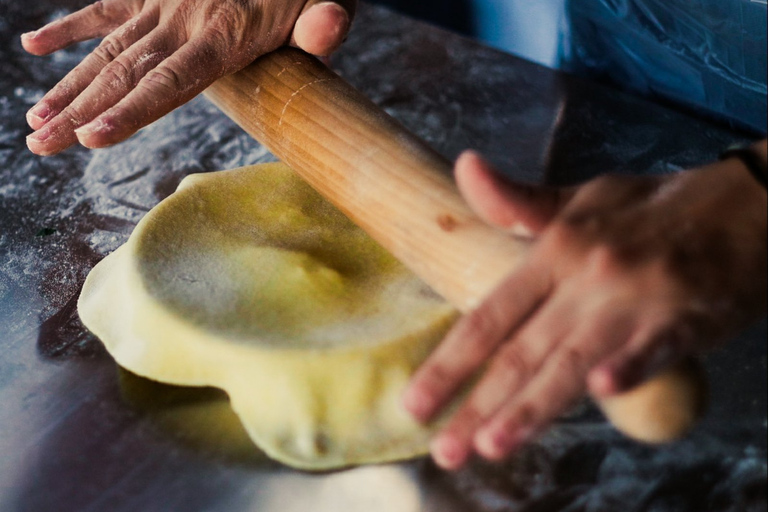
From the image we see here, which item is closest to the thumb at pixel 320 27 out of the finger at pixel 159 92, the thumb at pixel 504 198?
the finger at pixel 159 92

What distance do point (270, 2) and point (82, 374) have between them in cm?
78

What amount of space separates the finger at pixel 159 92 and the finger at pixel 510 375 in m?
0.75

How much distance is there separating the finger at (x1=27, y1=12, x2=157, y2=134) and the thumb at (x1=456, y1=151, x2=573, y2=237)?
0.77m

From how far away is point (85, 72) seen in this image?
136cm

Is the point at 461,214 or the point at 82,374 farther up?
the point at 461,214

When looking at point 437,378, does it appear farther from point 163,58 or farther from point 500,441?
point 163,58

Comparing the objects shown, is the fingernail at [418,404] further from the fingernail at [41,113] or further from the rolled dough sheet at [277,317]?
the fingernail at [41,113]

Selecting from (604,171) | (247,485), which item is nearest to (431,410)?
(247,485)

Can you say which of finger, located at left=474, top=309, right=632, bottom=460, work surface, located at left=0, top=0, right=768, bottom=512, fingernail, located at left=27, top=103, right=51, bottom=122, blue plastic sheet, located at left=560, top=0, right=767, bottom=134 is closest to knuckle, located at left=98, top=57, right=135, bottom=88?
fingernail, located at left=27, top=103, right=51, bottom=122

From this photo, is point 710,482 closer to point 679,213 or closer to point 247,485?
point 679,213

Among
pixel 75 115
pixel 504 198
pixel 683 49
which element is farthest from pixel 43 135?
pixel 683 49

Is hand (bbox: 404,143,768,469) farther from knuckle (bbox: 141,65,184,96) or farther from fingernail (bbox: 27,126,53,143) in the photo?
fingernail (bbox: 27,126,53,143)

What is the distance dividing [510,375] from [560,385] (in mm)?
60

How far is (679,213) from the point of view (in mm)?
922
